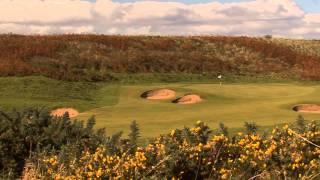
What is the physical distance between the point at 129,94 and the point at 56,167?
65.6 feet

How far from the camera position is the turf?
1767cm

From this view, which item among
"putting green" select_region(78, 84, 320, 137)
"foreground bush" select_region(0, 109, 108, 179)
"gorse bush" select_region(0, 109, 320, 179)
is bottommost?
"putting green" select_region(78, 84, 320, 137)

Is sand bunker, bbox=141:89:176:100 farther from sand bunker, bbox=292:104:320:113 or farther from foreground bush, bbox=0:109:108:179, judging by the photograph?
foreground bush, bbox=0:109:108:179

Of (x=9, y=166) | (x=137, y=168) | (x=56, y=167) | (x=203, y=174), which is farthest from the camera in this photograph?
(x=9, y=166)

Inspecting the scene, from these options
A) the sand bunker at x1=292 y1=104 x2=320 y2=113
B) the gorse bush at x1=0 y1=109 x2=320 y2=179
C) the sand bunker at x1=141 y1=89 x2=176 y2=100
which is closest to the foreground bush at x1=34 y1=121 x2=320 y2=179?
the gorse bush at x1=0 y1=109 x2=320 y2=179

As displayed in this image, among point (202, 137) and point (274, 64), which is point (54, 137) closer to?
point (202, 137)

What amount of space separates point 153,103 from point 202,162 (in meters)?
16.5

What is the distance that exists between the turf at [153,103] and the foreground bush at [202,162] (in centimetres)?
785

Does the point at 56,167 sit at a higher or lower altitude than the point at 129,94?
higher

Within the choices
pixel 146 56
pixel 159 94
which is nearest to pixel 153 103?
pixel 159 94

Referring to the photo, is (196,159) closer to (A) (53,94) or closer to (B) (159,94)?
(B) (159,94)

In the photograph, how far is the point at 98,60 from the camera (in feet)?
132

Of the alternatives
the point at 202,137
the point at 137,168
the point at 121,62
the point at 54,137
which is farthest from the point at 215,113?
the point at 121,62

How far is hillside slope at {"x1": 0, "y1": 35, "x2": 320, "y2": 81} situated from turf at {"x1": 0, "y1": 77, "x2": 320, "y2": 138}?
16.2 ft
